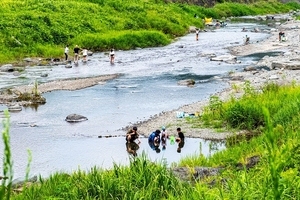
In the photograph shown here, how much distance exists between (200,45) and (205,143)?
94.4 ft

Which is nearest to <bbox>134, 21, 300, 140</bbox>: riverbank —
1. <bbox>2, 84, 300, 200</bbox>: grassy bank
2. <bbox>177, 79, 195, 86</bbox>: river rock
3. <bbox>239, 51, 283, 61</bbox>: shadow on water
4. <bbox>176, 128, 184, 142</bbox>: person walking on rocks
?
<bbox>239, 51, 283, 61</bbox>: shadow on water

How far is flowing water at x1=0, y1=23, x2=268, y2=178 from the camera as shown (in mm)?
15992

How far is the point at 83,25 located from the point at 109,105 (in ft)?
76.1

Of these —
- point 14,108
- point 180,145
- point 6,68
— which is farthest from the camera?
point 6,68

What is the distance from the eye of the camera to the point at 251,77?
28.4 meters

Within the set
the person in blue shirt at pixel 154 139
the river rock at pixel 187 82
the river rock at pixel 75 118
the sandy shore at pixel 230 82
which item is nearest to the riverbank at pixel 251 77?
the sandy shore at pixel 230 82

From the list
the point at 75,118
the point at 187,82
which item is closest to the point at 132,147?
the point at 75,118

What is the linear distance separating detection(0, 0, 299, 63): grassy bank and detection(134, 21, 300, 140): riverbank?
9.50 m

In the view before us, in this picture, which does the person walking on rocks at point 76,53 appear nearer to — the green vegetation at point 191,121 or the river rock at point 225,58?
the green vegetation at point 191,121

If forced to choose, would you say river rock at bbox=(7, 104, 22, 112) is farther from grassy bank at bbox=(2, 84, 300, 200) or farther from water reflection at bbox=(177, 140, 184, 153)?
grassy bank at bbox=(2, 84, 300, 200)

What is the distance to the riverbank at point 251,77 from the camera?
18.8 m

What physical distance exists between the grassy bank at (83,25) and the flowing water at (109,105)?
253cm

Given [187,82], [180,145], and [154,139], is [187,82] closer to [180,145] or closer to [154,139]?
[180,145]

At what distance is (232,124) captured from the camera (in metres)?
18.3
